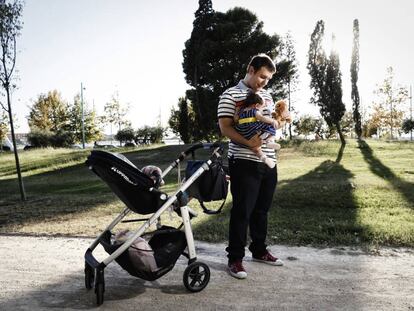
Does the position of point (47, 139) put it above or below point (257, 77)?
below

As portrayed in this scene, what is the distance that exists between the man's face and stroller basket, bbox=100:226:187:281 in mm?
1589

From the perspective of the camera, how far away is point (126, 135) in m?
46.4

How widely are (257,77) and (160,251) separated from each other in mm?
1885

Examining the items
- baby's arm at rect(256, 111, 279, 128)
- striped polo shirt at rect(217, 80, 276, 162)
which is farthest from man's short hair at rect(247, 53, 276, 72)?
baby's arm at rect(256, 111, 279, 128)

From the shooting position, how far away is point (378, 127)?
47031 mm

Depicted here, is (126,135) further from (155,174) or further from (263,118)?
(263,118)

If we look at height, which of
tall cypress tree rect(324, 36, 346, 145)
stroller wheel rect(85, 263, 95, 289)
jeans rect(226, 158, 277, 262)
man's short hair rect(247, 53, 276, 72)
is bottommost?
stroller wheel rect(85, 263, 95, 289)

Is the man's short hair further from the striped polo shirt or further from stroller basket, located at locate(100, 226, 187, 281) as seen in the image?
stroller basket, located at locate(100, 226, 187, 281)

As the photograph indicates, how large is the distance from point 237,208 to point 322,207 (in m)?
4.35

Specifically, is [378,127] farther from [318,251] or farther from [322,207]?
[318,251]

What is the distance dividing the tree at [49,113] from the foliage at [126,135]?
789cm

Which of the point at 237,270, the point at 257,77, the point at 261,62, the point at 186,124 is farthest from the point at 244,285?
the point at 186,124

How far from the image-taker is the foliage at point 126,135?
46500mm

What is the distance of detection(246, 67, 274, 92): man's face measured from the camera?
160 inches
